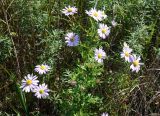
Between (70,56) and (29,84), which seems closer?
(29,84)

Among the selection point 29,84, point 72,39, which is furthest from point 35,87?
point 72,39

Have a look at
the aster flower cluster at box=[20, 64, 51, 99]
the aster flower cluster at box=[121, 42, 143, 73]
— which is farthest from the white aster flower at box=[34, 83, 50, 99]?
the aster flower cluster at box=[121, 42, 143, 73]

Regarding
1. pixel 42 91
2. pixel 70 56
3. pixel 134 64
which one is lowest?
pixel 42 91

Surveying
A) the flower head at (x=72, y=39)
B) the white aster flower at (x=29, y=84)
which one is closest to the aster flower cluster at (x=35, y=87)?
the white aster flower at (x=29, y=84)

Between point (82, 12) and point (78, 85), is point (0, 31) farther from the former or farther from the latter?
point (78, 85)

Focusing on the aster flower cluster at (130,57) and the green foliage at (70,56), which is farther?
the green foliage at (70,56)

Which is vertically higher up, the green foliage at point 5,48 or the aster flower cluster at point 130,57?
the green foliage at point 5,48

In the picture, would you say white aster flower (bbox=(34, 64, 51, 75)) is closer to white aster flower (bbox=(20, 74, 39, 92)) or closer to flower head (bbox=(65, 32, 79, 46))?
white aster flower (bbox=(20, 74, 39, 92))

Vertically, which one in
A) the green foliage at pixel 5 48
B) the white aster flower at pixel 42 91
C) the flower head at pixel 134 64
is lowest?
the white aster flower at pixel 42 91

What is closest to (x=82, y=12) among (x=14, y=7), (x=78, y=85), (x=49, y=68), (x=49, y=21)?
(x=49, y=21)

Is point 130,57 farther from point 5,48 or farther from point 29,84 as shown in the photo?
point 5,48

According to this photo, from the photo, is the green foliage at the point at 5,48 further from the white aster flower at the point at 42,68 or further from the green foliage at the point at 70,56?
the white aster flower at the point at 42,68
